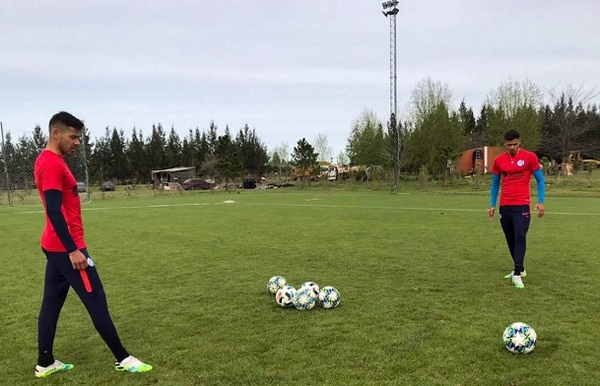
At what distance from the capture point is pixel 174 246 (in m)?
10.6

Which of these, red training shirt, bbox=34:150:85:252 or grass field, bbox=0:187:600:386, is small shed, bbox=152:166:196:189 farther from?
red training shirt, bbox=34:150:85:252

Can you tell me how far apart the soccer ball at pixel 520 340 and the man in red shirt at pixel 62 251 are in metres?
3.07

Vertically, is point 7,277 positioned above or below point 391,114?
below

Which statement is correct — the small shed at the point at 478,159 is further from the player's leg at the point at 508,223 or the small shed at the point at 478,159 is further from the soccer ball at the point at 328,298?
the soccer ball at the point at 328,298

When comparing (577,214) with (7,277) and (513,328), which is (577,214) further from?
(7,277)

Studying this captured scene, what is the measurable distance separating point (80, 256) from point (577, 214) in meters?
16.2

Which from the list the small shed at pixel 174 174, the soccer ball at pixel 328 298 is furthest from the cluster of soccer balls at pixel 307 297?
the small shed at pixel 174 174

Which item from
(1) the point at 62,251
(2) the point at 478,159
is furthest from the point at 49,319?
(2) the point at 478,159

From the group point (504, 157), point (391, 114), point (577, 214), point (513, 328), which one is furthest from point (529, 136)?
point (513, 328)

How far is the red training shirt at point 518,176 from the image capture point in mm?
6441

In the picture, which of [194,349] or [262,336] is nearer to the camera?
[194,349]

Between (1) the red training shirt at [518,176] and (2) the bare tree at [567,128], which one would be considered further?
(2) the bare tree at [567,128]

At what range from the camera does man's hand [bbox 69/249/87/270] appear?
11.7ft

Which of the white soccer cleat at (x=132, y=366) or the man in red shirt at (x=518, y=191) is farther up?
the man in red shirt at (x=518, y=191)
